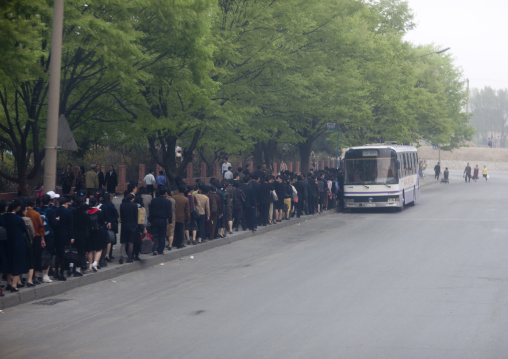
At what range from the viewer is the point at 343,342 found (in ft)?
27.3

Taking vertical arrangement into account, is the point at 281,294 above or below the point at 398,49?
below

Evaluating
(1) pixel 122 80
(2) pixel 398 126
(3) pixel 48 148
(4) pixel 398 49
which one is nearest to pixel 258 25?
(1) pixel 122 80

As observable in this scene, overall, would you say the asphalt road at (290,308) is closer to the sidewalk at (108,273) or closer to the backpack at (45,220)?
the sidewalk at (108,273)

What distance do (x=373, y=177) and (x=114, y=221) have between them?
58.3 ft

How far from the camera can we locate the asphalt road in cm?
816

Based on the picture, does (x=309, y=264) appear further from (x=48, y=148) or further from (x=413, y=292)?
(x=48, y=148)

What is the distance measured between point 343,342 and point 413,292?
12.6ft

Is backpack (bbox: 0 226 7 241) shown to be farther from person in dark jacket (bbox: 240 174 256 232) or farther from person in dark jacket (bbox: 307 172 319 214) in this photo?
person in dark jacket (bbox: 307 172 319 214)

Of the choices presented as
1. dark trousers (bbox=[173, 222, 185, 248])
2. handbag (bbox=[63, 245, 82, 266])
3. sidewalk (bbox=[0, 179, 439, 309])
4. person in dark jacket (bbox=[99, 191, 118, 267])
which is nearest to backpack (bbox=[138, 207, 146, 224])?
person in dark jacket (bbox=[99, 191, 118, 267])

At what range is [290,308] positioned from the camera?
1045cm

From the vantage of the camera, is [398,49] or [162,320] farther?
[398,49]

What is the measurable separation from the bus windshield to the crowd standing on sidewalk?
5686 millimetres

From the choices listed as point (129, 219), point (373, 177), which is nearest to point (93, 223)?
point (129, 219)

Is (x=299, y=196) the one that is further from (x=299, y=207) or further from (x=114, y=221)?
(x=114, y=221)
